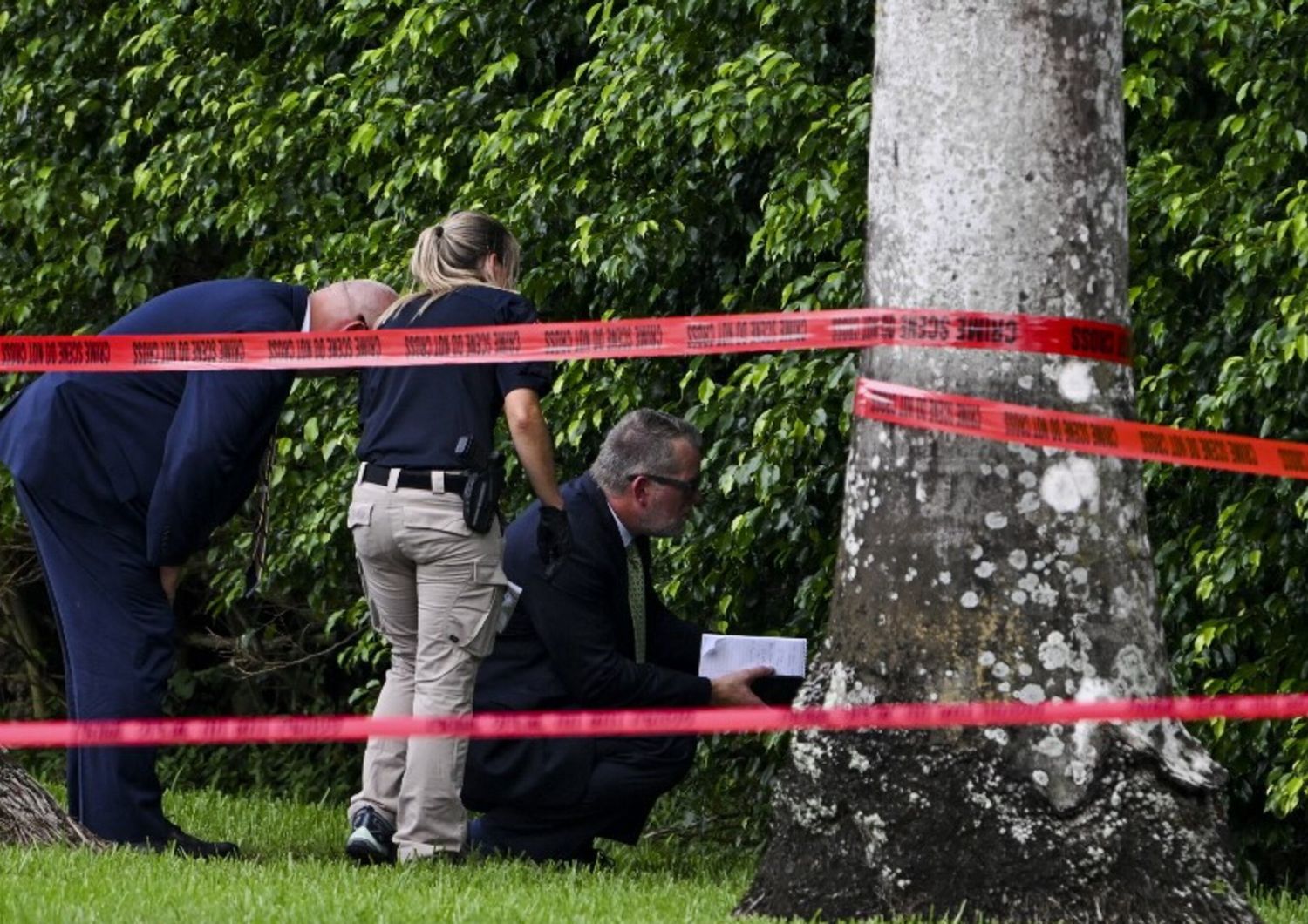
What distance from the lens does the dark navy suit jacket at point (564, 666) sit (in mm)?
6801

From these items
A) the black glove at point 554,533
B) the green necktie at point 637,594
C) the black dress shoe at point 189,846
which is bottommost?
the black dress shoe at point 189,846

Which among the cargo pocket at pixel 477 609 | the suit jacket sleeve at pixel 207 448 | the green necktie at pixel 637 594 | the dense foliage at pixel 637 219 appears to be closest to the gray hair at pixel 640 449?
the green necktie at pixel 637 594

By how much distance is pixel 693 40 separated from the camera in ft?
26.5

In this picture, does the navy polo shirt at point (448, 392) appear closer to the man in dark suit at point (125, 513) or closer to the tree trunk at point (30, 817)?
the man in dark suit at point (125, 513)

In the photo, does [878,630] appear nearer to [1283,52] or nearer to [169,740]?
[169,740]

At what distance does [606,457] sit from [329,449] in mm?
2234

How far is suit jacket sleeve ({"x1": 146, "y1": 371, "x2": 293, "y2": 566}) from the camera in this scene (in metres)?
6.65

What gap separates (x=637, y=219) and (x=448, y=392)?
180cm

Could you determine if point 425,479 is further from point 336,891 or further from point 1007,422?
point 1007,422

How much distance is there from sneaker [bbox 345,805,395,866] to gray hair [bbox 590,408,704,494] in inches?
45.3

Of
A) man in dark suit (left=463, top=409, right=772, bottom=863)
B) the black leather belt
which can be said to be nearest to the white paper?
man in dark suit (left=463, top=409, right=772, bottom=863)

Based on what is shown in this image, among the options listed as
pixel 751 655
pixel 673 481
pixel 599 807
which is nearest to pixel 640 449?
pixel 673 481

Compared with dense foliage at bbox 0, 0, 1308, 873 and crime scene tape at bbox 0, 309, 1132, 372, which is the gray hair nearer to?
crime scene tape at bbox 0, 309, 1132, 372

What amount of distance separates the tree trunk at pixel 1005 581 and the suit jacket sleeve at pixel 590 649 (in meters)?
1.55
